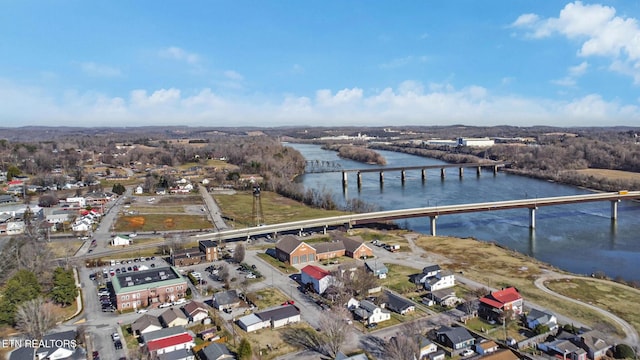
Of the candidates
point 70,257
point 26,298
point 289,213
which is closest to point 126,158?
point 289,213

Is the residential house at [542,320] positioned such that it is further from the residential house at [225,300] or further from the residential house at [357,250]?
the residential house at [225,300]

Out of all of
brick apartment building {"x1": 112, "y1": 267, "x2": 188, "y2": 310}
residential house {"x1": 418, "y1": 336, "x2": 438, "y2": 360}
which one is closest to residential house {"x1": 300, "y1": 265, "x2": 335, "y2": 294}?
brick apartment building {"x1": 112, "y1": 267, "x2": 188, "y2": 310}

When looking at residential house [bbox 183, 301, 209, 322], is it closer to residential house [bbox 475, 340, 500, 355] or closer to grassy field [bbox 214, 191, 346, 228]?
residential house [bbox 475, 340, 500, 355]

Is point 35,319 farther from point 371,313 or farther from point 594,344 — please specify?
point 594,344

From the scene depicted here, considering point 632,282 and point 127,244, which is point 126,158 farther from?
point 632,282

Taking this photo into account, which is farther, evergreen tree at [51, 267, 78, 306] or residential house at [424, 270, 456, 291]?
residential house at [424, 270, 456, 291]

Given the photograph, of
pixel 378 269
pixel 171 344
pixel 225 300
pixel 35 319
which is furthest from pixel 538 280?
pixel 35 319
